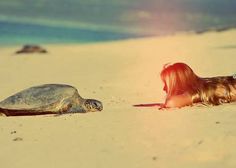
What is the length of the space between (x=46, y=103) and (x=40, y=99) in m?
0.12

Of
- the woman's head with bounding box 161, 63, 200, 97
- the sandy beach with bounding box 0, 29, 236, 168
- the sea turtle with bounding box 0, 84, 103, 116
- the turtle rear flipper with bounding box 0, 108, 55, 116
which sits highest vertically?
the woman's head with bounding box 161, 63, 200, 97

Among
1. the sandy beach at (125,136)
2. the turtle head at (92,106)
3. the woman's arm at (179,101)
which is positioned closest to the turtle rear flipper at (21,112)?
the sandy beach at (125,136)

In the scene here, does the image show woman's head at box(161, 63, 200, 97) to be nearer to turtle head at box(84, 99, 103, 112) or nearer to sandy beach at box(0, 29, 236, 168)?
sandy beach at box(0, 29, 236, 168)

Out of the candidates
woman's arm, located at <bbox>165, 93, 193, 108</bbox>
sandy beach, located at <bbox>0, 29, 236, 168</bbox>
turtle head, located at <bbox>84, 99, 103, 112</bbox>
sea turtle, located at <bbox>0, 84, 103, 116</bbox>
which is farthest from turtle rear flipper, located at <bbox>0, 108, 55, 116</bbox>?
woman's arm, located at <bbox>165, 93, 193, 108</bbox>

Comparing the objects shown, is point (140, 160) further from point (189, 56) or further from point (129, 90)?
point (189, 56)

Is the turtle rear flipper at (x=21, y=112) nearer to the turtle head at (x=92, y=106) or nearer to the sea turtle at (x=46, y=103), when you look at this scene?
the sea turtle at (x=46, y=103)

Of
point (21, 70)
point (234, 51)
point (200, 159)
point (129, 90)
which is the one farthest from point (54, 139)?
point (234, 51)

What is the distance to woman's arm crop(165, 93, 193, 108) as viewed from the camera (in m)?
10.1

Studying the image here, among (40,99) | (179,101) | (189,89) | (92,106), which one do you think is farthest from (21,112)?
(189,89)

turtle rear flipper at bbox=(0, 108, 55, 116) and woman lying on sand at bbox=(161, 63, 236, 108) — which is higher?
woman lying on sand at bbox=(161, 63, 236, 108)

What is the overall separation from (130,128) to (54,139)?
107 centimetres

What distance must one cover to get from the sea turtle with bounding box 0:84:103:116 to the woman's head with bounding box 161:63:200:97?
1.28 m

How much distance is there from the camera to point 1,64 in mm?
24453

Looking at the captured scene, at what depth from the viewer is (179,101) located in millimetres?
10109
